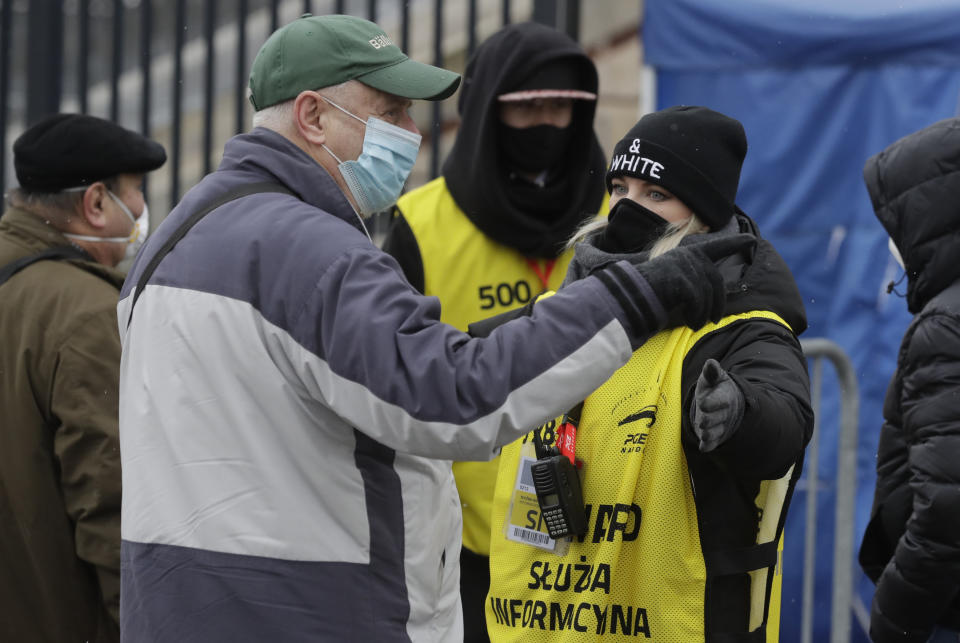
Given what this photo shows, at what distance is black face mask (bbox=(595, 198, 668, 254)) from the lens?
2865 mm

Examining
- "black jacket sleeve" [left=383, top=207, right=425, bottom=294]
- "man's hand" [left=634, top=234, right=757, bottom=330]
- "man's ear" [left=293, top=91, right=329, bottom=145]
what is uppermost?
"man's ear" [left=293, top=91, right=329, bottom=145]

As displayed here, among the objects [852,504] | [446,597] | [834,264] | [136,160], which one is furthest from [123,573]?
[834,264]

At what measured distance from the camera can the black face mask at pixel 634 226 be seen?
287 cm

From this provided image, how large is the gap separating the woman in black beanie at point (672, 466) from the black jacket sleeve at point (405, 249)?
43.9 inches

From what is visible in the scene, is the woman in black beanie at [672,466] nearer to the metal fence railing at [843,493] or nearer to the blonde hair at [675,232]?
the blonde hair at [675,232]

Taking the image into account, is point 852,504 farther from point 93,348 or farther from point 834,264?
point 93,348

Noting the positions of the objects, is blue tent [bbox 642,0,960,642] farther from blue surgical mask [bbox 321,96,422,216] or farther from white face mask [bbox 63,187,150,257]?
blue surgical mask [bbox 321,96,422,216]

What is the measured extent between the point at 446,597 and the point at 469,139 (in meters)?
2.00

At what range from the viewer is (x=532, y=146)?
163 inches

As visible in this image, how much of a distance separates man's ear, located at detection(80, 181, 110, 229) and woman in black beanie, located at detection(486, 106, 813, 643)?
5.21 feet

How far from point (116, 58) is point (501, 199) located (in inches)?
102

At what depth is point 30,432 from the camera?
10.6 feet

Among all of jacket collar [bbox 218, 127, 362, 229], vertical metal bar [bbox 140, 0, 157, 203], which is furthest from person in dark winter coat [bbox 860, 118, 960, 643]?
vertical metal bar [bbox 140, 0, 157, 203]

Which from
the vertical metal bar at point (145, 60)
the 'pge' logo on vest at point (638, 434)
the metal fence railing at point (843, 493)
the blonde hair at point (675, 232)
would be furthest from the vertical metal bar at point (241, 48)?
the 'pge' logo on vest at point (638, 434)
